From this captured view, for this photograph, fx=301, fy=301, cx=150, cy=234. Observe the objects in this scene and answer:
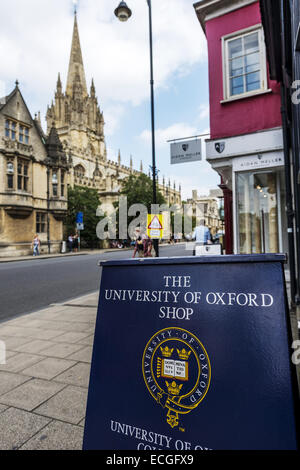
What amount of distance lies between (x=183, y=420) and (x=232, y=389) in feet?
0.95

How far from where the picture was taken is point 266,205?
8.58 meters

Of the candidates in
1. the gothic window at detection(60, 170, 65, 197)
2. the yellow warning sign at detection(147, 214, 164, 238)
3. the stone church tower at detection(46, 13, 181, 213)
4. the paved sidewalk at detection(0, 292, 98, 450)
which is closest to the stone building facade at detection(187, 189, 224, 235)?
the stone church tower at detection(46, 13, 181, 213)

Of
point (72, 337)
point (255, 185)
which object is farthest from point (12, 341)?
point (255, 185)

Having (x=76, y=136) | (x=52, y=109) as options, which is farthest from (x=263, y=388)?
(x=52, y=109)

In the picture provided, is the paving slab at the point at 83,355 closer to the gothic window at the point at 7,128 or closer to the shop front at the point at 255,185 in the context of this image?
the shop front at the point at 255,185

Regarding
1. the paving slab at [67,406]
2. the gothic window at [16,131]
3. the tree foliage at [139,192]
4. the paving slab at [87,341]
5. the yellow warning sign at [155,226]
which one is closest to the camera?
the paving slab at [67,406]

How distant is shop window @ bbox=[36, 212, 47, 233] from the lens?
3030 cm

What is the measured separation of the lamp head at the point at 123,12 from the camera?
10.9 meters

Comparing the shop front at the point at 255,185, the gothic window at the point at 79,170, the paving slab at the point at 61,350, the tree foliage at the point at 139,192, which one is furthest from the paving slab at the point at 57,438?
the gothic window at the point at 79,170

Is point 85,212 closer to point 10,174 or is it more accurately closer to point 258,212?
point 10,174

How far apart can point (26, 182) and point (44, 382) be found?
94.9 feet

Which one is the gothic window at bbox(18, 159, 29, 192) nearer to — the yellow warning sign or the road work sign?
the yellow warning sign

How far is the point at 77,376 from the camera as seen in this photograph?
10.4 ft

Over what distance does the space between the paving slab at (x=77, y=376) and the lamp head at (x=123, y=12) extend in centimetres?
1219
